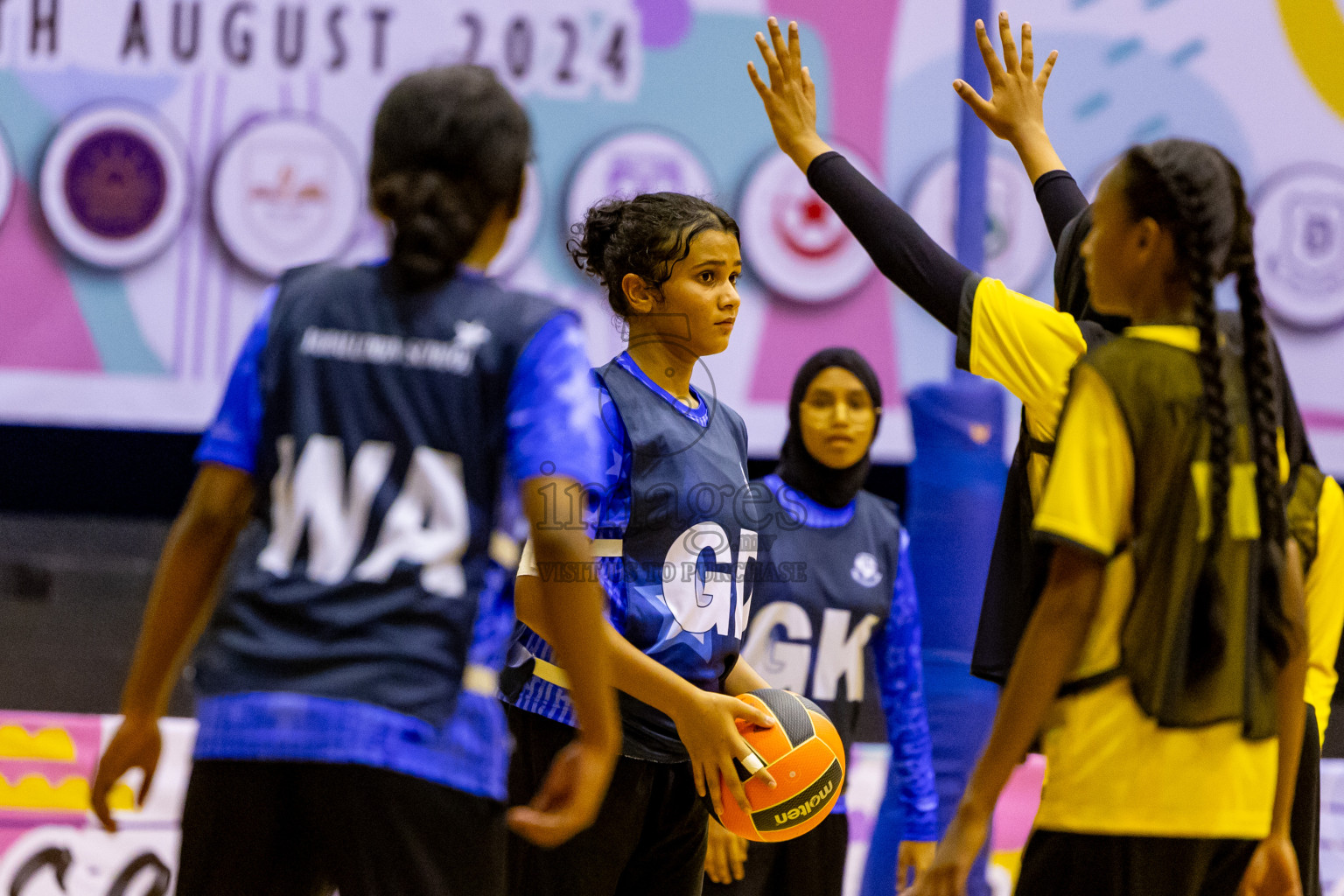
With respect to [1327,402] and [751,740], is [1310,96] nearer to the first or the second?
[1327,402]

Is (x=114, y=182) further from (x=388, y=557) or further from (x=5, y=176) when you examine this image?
(x=388, y=557)

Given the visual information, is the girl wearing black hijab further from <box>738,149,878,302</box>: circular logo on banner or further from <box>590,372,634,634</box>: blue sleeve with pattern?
<box>738,149,878,302</box>: circular logo on banner

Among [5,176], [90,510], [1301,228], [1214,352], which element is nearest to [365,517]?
[1214,352]

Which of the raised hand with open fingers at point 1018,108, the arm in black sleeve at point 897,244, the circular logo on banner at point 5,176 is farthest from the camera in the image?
the circular logo on banner at point 5,176

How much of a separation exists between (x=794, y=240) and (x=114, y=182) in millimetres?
4489

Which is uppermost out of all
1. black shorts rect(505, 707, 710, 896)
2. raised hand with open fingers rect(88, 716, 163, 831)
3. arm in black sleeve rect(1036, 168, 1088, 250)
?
arm in black sleeve rect(1036, 168, 1088, 250)

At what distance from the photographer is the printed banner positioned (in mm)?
8680

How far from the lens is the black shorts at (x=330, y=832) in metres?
1.81

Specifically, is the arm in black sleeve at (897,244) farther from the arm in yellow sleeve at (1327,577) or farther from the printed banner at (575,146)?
the printed banner at (575,146)

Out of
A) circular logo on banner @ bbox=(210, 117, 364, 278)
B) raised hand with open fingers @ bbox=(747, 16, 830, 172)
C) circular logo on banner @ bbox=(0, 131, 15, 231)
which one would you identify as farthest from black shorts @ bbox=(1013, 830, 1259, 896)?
circular logo on banner @ bbox=(0, 131, 15, 231)

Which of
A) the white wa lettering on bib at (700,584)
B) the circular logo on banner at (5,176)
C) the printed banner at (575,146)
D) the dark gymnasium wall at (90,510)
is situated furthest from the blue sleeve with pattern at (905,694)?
the circular logo on banner at (5,176)

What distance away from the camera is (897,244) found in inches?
104

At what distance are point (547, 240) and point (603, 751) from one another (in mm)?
7245

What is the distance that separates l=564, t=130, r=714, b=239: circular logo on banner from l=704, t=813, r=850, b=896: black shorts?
5.85 meters
